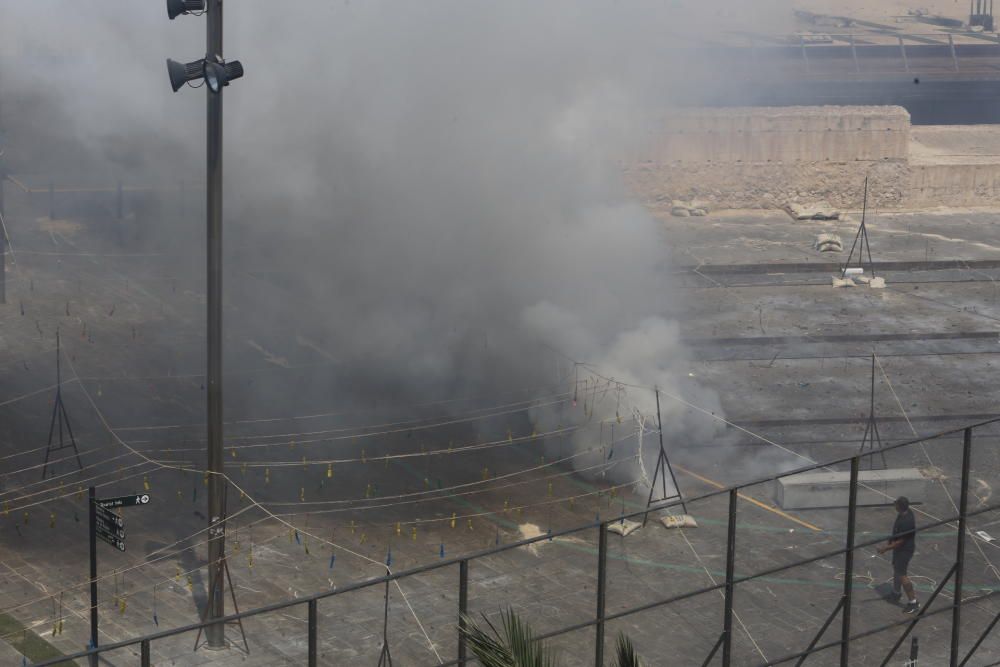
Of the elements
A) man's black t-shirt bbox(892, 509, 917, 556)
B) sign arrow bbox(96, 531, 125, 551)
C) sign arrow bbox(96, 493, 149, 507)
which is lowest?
man's black t-shirt bbox(892, 509, 917, 556)

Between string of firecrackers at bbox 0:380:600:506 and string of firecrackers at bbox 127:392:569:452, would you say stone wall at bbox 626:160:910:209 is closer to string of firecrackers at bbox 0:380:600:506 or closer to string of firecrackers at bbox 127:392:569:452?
string of firecrackers at bbox 127:392:569:452

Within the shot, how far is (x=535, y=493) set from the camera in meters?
19.4

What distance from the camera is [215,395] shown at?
1561cm

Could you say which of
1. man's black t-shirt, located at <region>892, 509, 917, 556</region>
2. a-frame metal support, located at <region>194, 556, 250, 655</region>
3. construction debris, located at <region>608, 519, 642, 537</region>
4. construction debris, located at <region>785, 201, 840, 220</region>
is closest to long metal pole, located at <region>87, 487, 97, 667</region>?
a-frame metal support, located at <region>194, 556, 250, 655</region>

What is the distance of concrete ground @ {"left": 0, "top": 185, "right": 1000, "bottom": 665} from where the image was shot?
1623 cm

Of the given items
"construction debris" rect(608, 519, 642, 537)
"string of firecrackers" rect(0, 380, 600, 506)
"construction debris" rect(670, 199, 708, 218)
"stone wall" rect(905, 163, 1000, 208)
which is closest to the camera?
"construction debris" rect(608, 519, 642, 537)

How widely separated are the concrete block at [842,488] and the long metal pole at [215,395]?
6487mm

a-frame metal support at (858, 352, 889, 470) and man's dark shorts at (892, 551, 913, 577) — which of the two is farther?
a-frame metal support at (858, 352, 889, 470)

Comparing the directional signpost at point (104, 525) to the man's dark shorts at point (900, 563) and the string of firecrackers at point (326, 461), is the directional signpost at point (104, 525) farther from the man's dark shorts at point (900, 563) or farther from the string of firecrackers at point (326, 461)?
the man's dark shorts at point (900, 563)

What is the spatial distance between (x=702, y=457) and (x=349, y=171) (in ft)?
22.6

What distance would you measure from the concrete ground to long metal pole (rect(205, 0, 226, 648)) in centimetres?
51

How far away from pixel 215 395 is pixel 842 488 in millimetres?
7178

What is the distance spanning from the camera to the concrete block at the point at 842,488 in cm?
1892

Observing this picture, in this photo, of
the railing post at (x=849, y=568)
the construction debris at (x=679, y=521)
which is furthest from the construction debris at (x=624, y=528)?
the railing post at (x=849, y=568)
